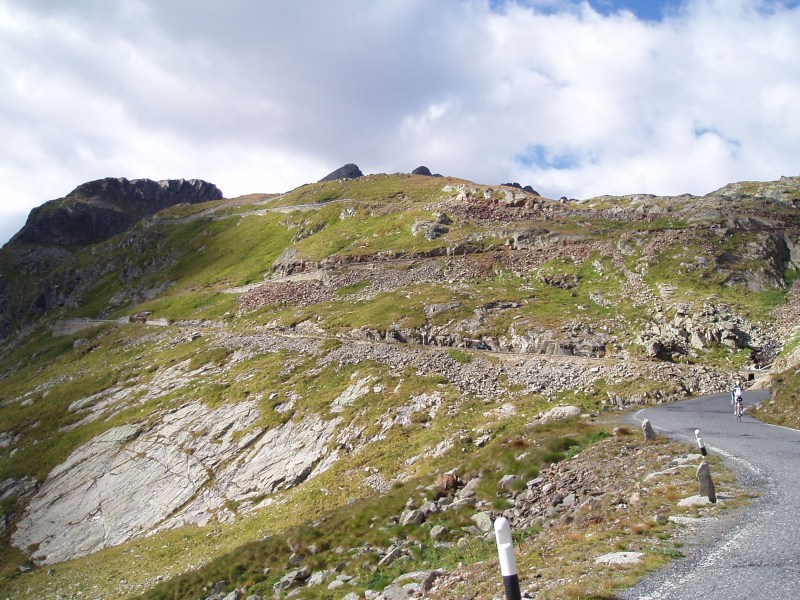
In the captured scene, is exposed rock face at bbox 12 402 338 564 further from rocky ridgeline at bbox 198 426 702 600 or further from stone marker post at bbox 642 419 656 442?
stone marker post at bbox 642 419 656 442

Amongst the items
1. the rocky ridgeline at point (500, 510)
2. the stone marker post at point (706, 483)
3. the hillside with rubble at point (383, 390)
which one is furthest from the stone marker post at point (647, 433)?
the stone marker post at point (706, 483)

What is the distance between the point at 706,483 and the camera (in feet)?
43.5

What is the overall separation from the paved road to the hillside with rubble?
0.99m

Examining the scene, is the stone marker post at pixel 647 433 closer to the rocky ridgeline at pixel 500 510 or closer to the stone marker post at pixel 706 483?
the rocky ridgeline at pixel 500 510

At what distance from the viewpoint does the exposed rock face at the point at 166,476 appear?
119ft

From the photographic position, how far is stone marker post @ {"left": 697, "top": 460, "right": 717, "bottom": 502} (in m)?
13.2

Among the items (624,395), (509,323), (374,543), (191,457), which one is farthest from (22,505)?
(624,395)

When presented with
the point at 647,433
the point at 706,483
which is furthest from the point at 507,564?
the point at 647,433

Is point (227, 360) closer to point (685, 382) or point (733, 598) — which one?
point (685, 382)

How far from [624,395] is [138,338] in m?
76.7

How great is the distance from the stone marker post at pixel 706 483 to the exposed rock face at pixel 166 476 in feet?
88.2

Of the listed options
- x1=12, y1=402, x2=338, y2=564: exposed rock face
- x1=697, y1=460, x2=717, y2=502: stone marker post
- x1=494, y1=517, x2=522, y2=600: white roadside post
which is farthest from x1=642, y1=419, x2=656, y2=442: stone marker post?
x1=12, y1=402, x2=338, y2=564: exposed rock face

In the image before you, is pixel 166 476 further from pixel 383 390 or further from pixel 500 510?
pixel 500 510

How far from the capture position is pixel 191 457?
135ft
